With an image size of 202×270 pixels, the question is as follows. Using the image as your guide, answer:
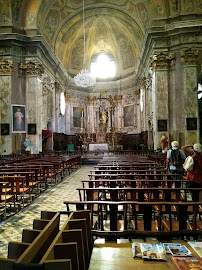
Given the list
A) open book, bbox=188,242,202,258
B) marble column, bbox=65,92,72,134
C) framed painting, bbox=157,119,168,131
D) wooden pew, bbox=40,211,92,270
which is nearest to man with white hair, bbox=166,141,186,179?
open book, bbox=188,242,202,258

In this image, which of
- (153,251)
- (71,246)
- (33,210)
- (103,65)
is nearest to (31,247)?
(71,246)

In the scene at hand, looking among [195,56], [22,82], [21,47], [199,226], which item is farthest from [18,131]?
[199,226]

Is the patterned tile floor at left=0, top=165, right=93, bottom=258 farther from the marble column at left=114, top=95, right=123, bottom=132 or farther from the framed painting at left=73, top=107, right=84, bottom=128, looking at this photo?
the marble column at left=114, top=95, right=123, bottom=132

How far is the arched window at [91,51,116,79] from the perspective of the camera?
27.0 metres

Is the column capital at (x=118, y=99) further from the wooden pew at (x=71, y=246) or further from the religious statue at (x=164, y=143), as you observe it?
the wooden pew at (x=71, y=246)

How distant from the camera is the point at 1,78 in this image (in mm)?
15727

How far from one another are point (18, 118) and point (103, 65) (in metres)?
14.8

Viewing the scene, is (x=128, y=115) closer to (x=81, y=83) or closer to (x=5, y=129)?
(x=81, y=83)

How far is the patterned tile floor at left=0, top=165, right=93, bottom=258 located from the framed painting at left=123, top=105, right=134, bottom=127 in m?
17.3

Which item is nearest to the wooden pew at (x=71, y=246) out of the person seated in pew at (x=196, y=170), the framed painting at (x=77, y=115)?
the person seated in pew at (x=196, y=170)

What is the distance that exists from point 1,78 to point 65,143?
9780 millimetres

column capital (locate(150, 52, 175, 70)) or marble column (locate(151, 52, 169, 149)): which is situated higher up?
column capital (locate(150, 52, 175, 70))

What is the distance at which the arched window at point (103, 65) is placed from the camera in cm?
2695

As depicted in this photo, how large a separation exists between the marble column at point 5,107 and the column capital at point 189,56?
11.3 meters
